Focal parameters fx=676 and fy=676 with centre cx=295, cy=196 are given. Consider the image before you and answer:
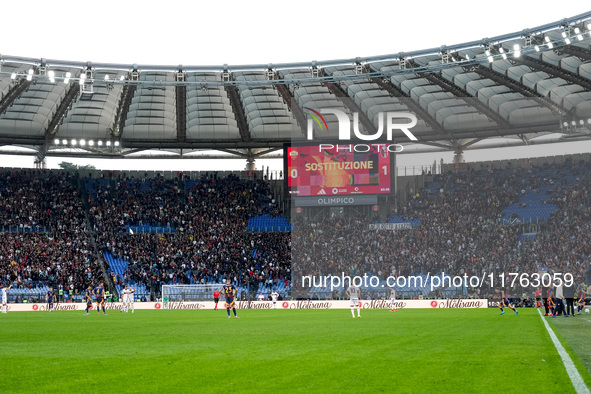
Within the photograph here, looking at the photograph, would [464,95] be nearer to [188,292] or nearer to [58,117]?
[188,292]

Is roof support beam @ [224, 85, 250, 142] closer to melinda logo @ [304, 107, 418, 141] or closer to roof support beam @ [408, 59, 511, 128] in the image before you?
melinda logo @ [304, 107, 418, 141]

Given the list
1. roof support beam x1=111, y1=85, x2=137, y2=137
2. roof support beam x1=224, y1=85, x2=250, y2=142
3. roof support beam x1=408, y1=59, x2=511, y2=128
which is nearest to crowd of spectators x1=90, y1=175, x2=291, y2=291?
roof support beam x1=224, y1=85, x2=250, y2=142

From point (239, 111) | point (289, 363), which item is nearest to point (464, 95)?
point (239, 111)

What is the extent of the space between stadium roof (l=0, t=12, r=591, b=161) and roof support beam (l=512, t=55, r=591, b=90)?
8 cm

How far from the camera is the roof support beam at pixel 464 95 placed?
52.7m

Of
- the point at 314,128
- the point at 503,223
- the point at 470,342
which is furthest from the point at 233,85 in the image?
the point at 470,342

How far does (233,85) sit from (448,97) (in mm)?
17786

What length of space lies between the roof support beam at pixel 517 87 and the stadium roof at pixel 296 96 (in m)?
0.12

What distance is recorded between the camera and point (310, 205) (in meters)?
54.6

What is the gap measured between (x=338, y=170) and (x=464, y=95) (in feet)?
39.8

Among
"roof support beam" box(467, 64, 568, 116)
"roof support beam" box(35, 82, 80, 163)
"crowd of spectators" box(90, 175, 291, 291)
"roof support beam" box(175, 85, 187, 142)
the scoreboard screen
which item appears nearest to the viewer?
"roof support beam" box(467, 64, 568, 116)

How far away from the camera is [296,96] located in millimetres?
58438

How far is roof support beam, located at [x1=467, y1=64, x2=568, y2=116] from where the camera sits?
5019 centimetres

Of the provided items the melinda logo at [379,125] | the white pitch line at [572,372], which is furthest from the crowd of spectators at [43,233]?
the white pitch line at [572,372]
